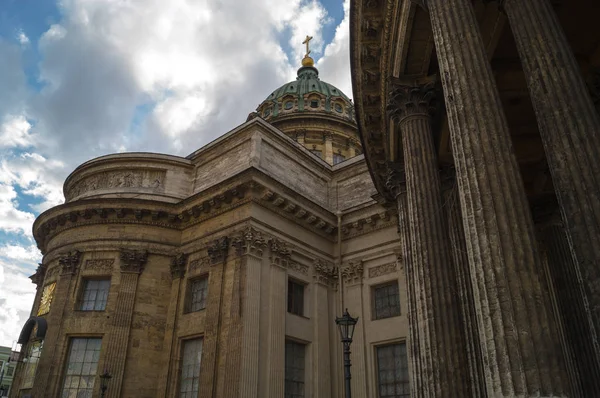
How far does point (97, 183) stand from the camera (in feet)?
72.6

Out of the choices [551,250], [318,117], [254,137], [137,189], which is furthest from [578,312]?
[318,117]

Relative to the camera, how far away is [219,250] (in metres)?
18.0

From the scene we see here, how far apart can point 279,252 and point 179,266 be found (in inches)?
173

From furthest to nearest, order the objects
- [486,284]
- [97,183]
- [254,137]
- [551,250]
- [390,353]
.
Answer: [97,183] → [254,137] → [390,353] → [551,250] → [486,284]

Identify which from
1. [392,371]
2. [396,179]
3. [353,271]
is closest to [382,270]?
[353,271]

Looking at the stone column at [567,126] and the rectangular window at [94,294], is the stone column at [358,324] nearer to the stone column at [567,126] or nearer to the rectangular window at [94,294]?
the rectangular window at [94,294]

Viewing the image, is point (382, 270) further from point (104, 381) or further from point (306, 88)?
point (306, 88)

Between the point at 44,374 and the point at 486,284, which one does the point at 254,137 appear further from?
the point at 486,284

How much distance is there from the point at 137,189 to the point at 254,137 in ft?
19.4

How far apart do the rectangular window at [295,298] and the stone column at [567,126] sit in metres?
13.8

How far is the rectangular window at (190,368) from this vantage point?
17.0 m

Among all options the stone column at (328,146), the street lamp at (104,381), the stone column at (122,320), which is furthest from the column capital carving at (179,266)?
the stone column at (328,146)

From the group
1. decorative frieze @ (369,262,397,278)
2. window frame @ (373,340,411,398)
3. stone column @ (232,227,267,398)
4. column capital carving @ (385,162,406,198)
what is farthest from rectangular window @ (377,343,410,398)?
column capital carving @ (385,162,406,198)

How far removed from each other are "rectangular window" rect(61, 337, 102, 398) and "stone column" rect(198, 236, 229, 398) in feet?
15.1
